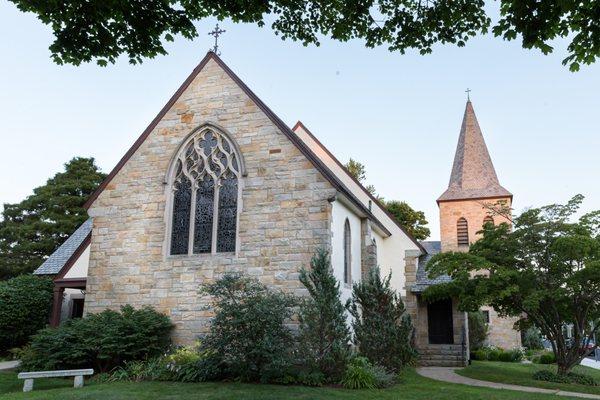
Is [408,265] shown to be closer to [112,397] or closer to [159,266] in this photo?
[159,266]

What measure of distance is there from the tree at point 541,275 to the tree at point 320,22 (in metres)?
7.44

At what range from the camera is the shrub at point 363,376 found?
1120 cm

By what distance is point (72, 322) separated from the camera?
14.2 m

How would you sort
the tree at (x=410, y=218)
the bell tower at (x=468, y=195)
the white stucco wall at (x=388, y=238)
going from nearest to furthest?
the white stucco wall at (x=388, y=238)
the bell tower at (x=468, y=195)
the tree at (x=410, y=218)

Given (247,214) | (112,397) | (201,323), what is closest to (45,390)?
(112,397)

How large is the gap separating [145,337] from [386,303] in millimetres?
6402

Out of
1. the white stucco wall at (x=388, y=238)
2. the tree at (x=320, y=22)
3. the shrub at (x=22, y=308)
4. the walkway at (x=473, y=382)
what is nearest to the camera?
the tree at (x=320, y=22)

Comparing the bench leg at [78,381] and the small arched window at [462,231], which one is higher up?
the small arched window at [462,231]

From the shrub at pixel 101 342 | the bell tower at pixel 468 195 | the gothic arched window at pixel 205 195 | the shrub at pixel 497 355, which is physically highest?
the bell tower at pixel 468 195

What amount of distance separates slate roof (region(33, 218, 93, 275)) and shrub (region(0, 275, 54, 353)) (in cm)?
129

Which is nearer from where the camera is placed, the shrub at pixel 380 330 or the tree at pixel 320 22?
the tree at pixel 320 22

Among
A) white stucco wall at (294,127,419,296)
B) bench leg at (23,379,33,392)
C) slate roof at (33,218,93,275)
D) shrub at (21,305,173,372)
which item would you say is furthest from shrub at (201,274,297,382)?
slate roof at (33,218,93,275)

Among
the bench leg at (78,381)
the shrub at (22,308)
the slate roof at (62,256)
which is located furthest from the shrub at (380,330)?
the slate roof at (62,256)

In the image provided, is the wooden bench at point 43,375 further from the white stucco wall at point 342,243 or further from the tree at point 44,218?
the tree at point 44,218
